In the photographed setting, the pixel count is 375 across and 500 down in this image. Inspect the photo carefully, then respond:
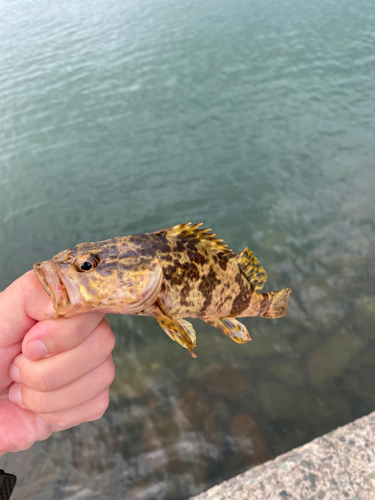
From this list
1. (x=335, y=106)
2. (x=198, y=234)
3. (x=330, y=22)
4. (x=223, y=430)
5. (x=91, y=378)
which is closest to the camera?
(x=91, y=378)

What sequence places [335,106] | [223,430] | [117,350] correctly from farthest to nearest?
[335,106] → [117,350] → [223,430]

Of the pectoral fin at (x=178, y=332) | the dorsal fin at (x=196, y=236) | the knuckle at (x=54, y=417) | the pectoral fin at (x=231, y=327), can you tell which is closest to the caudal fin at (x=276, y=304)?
the pectoral fin at (x=231, y=327)

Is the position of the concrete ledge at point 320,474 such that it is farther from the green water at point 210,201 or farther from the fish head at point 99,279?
the fish head at point 99,279

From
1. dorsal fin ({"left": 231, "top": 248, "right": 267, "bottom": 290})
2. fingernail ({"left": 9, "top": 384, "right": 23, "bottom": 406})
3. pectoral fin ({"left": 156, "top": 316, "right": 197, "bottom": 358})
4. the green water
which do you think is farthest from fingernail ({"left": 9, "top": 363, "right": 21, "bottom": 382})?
the green water

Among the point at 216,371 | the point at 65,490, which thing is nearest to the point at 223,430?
the point at 216,371

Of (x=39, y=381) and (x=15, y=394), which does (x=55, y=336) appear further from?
(x=15, y=394)

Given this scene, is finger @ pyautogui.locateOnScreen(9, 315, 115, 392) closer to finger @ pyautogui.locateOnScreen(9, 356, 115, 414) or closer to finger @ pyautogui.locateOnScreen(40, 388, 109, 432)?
finger @ pyautogui.locateOnScreen(9, 356, 115, 414)

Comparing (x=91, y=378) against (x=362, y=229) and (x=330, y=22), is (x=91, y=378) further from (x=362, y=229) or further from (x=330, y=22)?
(x=330, y=22)
